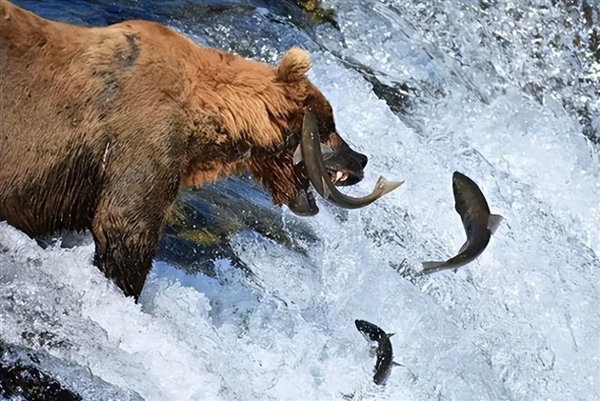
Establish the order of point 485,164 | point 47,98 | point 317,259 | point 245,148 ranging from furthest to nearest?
point 485,164, point 317,259, point 245,148, point 47,98

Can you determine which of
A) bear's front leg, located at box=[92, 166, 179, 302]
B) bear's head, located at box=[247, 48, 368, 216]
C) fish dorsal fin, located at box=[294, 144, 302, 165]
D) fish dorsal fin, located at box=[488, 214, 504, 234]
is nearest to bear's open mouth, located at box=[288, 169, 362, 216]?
bear's head, located at box=[247, 48, 368, 216]

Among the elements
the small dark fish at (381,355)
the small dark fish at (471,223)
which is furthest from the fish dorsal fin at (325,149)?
the small dark fish at (381,355)

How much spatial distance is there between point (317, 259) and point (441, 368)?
1.04m

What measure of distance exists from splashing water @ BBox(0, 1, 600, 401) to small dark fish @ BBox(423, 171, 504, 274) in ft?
2.85

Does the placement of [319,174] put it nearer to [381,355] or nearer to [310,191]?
[310,191]

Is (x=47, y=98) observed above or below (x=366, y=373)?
above

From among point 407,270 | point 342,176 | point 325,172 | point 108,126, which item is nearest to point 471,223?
point 342,176

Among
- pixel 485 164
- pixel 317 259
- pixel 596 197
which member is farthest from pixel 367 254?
pixel 596 197

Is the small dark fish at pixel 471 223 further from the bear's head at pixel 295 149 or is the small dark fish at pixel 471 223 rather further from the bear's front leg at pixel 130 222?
the bear's front leg at pixel 130 222

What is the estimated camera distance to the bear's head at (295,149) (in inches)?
217

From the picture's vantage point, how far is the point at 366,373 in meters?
6.18

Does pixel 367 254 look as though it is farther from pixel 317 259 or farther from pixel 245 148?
pixel 245 148

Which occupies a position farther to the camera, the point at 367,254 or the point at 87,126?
the point at 367,254

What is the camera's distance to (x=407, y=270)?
713 cm
